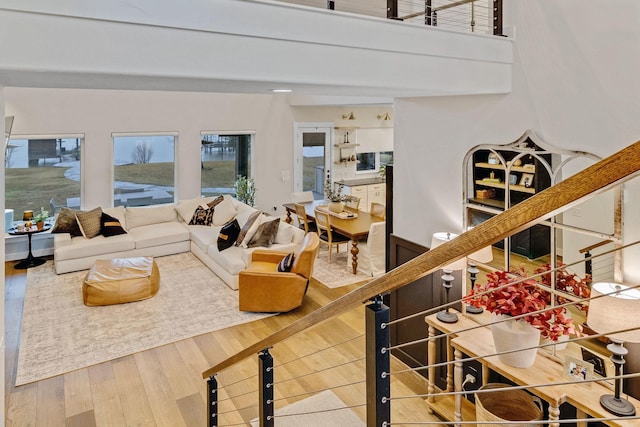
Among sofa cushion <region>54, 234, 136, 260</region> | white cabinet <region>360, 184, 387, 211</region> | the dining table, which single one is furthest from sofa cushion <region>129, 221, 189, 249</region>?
white cabinet <region>360, 184, 387, 211</region>

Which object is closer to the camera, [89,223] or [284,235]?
[284,235]

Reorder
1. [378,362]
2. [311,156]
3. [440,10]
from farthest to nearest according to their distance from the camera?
[311,156]
[440,10]
[378,362]

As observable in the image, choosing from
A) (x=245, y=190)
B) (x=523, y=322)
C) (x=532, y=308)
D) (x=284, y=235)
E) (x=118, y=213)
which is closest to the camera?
(x=532, y=308)

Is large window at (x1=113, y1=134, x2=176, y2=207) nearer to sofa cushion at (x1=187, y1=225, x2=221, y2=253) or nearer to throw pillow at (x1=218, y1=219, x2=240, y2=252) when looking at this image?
sofa cushion at (x1=187, y1=225, x2=221, y2=253)

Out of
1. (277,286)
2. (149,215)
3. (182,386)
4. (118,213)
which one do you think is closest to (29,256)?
(118,213)

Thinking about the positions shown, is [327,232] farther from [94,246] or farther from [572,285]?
[572,285]

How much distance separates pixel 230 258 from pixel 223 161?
354 centimetres

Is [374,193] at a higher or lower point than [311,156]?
lower

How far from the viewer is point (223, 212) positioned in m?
7.86

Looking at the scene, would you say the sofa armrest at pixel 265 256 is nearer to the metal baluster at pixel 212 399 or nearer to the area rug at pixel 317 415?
the area rug at pixel 317 415

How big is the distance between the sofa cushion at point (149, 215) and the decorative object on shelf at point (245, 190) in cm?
140

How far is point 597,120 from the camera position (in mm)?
2479

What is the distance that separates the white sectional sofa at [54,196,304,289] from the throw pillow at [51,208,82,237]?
8cm

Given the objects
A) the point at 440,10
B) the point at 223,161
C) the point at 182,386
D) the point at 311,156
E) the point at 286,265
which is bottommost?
the point at 182,386
